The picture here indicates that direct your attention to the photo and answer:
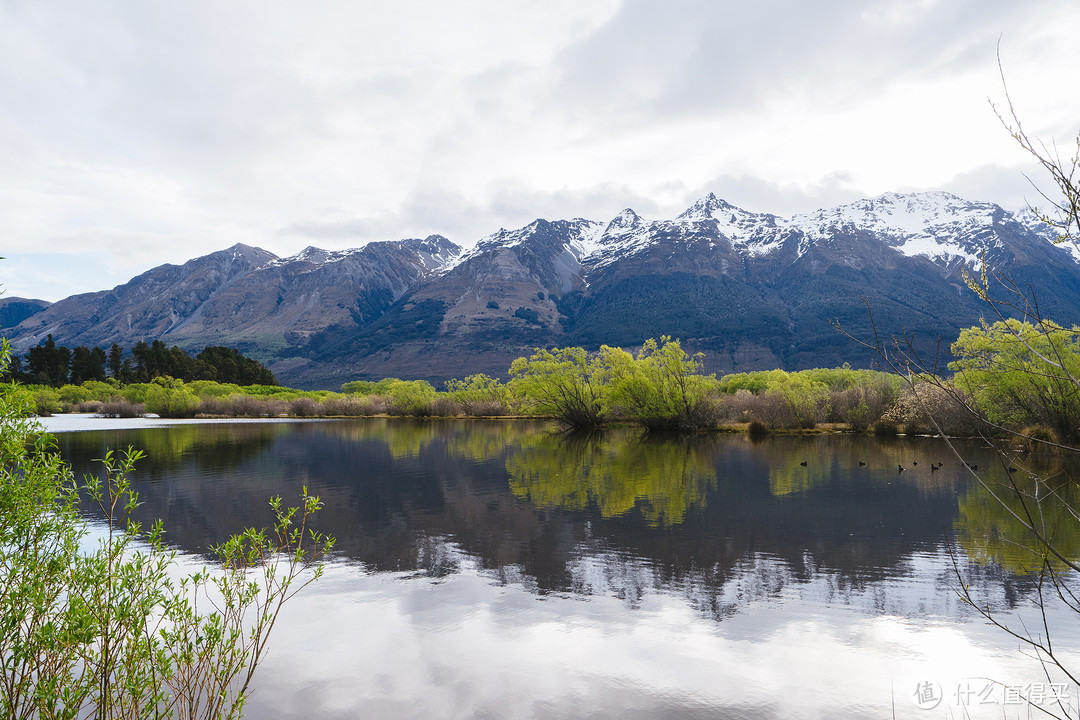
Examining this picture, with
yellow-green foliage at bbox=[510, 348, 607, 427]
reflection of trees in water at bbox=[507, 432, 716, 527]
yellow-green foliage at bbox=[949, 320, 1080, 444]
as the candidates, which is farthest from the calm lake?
yellow-green foliage at bbox=[510, 348, 607, 427]

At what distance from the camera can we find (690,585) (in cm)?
1292

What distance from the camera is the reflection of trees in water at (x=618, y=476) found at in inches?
845

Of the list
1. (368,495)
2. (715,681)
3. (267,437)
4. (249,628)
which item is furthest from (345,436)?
(715,681)

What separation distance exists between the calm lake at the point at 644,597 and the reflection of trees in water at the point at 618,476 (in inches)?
8.5

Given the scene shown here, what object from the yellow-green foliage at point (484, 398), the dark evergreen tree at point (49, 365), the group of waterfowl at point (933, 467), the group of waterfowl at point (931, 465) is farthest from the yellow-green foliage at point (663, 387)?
the dark evergreen tree at point (49, 365)

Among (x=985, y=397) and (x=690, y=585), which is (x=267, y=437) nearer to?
(x=690, y=585)

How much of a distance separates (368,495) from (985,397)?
3608 cm

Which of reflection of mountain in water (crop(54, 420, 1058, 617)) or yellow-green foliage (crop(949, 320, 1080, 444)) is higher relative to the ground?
yellow-green foliage (crop(949, 320, 1080, 444))

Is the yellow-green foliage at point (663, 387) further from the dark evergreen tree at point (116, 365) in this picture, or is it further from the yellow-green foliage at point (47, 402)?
the dark evergreen tree at point (116, 365)

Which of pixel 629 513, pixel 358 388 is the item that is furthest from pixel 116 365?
pixel 629 513

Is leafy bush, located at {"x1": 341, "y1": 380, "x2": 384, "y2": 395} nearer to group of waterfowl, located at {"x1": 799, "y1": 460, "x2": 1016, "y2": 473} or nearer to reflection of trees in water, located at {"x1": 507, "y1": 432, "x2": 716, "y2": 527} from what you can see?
reflection of trees in water, located at {"x1": 507, "y1": 432, "x2": 716, "y2": 527}

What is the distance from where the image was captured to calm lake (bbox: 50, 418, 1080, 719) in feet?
27.5

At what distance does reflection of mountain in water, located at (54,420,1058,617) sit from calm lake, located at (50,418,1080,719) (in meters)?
0.10

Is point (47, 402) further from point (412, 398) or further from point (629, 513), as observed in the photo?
point (629, 513)
